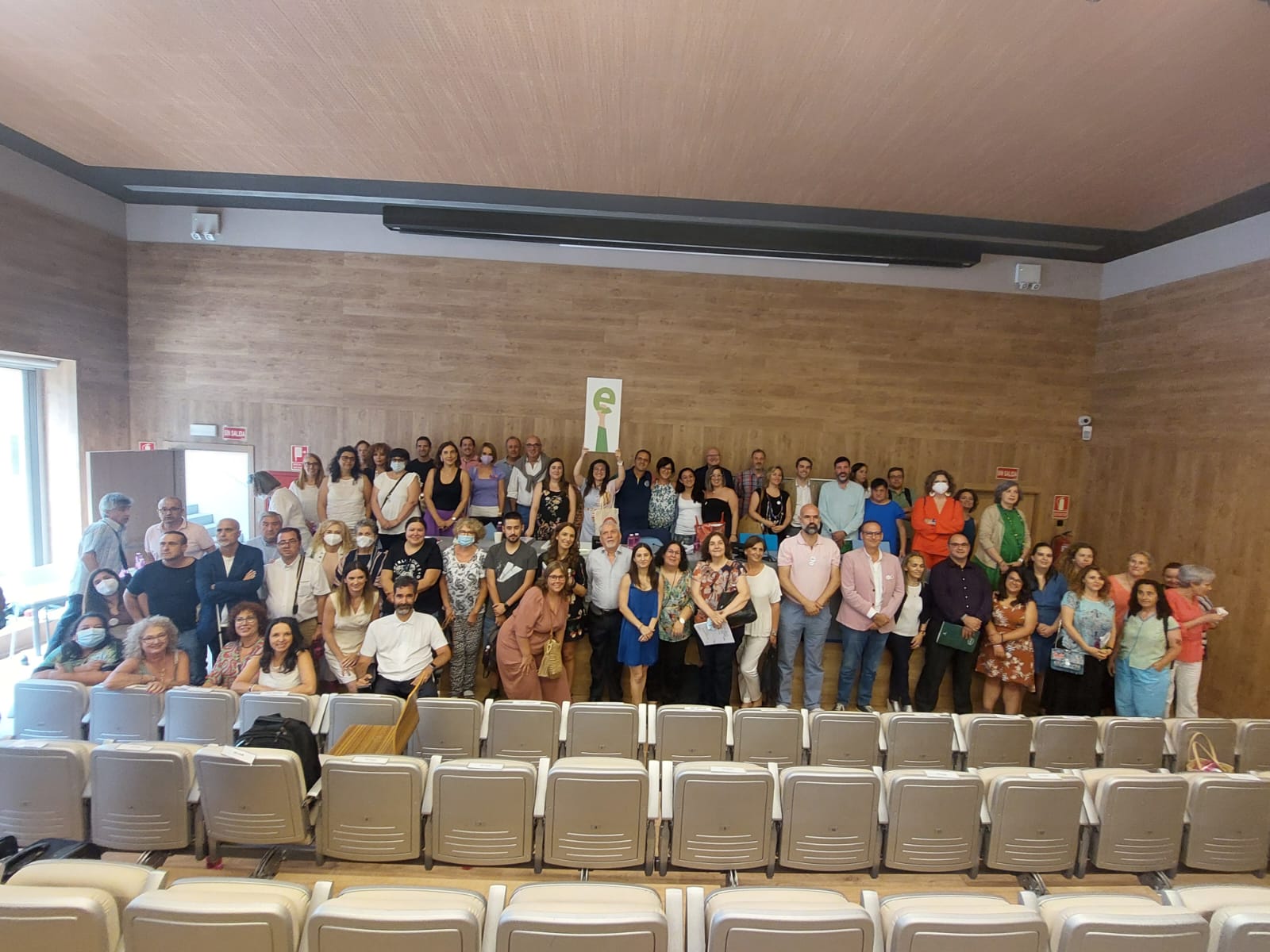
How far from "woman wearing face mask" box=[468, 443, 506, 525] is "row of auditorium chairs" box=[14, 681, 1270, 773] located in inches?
139

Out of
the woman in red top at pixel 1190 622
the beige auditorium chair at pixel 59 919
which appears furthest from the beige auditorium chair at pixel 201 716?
the woman in red top at pixel 1190 622

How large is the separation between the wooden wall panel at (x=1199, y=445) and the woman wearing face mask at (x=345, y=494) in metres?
9.60

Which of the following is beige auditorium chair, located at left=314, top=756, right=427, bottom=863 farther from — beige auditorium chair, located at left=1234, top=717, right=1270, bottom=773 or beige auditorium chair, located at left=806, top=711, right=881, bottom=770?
beige auditorium chair, located at left=1234, top=717, right=1270, bottom=773

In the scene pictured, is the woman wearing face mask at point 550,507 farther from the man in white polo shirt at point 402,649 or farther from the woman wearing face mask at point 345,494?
the man in white polo shirt at point 402,649

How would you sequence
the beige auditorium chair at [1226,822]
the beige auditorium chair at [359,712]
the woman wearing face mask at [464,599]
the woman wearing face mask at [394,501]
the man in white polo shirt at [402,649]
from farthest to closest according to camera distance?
the woman wearing face mask at [394,501] < the woman wearing face mask at [464,599] < the man in white polo shirt at [402,649] < the beige auditorium chair at [359,712] < the beige auditorium chair at [1226,822]

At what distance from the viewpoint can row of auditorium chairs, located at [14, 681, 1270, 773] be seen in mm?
3988

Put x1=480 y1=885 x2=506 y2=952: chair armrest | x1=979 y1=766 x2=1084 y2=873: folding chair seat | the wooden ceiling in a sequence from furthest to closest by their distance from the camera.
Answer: the wooden ceiling → x1=979 y1=766 x2=1084 y2=873: folding chair seat → x1=480 y1=885 x2=506 y2=952: chair armrest

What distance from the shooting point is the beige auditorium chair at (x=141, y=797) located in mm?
3174

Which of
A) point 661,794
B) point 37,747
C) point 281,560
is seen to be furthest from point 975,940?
point 281,560

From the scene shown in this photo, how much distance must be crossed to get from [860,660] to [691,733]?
2.28m

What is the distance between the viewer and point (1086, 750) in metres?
4.23

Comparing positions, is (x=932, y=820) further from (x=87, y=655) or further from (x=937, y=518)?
(x=87, y=655)

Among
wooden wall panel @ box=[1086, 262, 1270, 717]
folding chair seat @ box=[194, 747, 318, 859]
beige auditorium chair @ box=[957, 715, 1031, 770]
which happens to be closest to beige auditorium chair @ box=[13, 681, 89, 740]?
folding chair seat @ box=[194, 747, 318, 859]

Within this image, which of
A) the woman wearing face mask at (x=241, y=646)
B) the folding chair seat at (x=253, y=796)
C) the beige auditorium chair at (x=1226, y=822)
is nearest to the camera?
the folding chair seat at (x=253, y=796)
